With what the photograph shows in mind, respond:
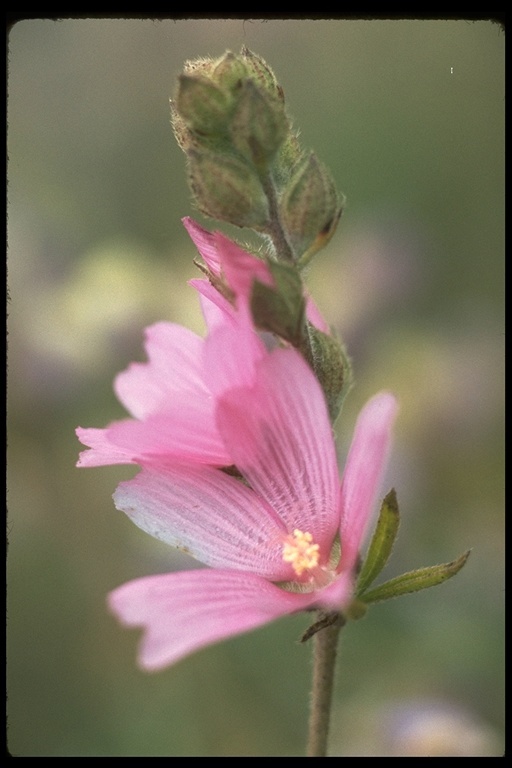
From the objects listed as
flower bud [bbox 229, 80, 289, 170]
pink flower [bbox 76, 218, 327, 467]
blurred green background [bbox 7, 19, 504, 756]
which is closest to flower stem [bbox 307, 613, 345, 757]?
pink flower [bbox 76, 218, 327, 467]

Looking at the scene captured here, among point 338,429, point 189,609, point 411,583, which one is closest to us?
point 189,609

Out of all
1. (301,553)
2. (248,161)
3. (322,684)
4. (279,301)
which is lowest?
(322,684)

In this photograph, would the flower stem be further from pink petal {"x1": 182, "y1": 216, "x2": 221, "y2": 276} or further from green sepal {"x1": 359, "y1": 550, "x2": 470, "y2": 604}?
pink petal {"x1": 182, "y1": 216, "x2": 221, "y2": 276}

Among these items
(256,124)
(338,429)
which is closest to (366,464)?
(256,124)

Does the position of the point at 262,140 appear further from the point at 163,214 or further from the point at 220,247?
the point at 163,214

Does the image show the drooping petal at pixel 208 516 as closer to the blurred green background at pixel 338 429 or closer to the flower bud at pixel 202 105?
the flower bud at pixel 202 105

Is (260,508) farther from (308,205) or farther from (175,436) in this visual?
(308,205)

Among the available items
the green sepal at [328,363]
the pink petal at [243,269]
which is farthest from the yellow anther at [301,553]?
the pink petal at [243,269]
